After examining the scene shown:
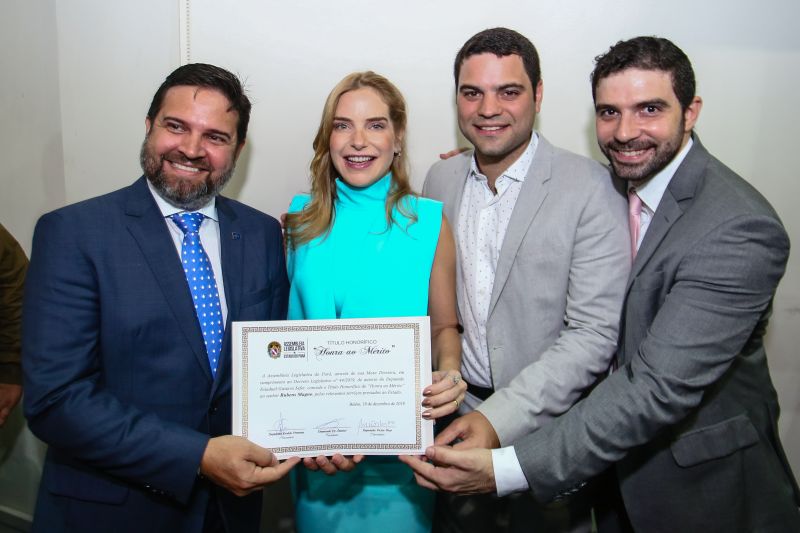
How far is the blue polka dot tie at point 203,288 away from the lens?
185cm

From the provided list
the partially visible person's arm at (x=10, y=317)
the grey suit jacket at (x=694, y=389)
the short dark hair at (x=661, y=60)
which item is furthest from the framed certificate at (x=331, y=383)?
the partially visible person's arm at (x=10, y=317)

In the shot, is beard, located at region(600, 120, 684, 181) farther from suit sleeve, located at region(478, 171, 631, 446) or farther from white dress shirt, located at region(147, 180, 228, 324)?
white dress shirt, located at region(147, 180, 228, 324)

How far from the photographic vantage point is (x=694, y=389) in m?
1.79

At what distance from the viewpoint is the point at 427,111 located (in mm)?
2984

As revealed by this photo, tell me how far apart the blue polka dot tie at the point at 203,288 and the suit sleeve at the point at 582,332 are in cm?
91

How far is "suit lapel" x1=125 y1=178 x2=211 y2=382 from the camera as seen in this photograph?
69.6 inches

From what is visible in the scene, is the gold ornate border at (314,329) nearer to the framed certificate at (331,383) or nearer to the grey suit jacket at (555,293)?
the framed certificate at (331,383)

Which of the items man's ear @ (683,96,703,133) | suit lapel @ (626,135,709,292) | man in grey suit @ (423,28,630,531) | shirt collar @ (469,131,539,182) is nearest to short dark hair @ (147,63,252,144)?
man in grey suit @ (423,28,630,531)

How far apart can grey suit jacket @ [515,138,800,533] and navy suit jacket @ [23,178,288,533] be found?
1.04 m

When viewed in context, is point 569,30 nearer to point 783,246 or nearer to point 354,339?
point 783,246

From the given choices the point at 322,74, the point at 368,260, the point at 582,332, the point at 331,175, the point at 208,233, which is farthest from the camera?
the point at 322,74

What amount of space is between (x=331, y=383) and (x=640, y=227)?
4.03 ft
